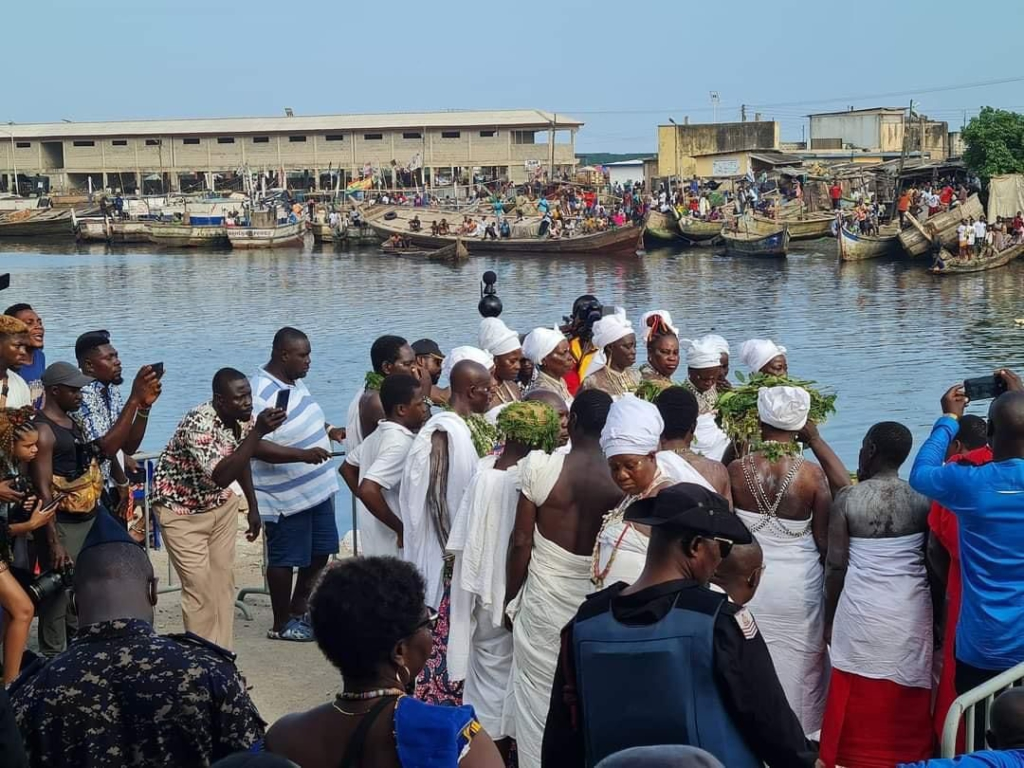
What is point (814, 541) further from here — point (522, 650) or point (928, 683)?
point (522, 650)

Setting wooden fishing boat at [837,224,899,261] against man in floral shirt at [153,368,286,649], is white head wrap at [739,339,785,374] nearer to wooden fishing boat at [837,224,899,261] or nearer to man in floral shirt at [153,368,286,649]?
man in floral shirt at [153,368,286,649]

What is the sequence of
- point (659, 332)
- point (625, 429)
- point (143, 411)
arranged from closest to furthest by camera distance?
point (625, 429) → point (143, 411) → point (659, 332)

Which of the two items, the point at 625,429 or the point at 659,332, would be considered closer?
the point at 625,429

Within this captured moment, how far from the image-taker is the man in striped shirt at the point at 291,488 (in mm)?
7426

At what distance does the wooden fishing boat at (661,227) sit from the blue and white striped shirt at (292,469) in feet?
171

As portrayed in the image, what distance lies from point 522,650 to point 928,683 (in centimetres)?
166

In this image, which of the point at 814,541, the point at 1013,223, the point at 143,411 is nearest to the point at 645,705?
the point at 814,541

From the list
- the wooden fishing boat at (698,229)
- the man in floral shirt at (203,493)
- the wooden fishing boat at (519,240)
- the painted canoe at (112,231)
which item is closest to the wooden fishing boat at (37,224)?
the painted canoe at (112,231)

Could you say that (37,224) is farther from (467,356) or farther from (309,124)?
(467,356)

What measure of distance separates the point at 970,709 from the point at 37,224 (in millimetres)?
73855

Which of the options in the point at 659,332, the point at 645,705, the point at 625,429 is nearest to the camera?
the point at 645,705

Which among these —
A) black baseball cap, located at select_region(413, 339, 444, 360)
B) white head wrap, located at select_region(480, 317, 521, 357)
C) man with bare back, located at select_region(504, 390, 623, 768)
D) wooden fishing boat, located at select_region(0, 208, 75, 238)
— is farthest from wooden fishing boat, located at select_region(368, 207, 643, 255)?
man with bare back, located at select_region(504, 390, 623, 768)

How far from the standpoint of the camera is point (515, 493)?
5465mm

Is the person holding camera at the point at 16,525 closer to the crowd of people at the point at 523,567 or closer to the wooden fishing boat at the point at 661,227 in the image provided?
the crowd of people at the point at 523,567
